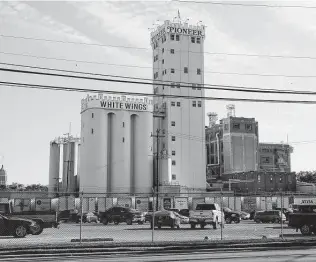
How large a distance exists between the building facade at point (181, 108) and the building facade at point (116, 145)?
4945mm

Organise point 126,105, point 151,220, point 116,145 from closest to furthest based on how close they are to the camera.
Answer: point 151,220 → point 116,145 → point 126,105

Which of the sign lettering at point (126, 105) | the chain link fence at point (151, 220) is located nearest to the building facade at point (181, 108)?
the sign lettering at point (126, 105)

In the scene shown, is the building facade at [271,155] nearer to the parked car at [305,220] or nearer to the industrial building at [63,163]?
the industrial building at [63,163]

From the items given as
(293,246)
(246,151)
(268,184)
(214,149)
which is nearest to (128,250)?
(293,246)

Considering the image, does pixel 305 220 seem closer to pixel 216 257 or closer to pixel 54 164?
pixel 216 257

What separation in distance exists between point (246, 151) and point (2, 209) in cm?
11019

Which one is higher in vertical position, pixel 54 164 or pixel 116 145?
pixel 116 145

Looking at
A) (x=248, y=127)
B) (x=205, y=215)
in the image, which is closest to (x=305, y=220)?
(x=205, y=215)

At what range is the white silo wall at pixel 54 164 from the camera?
12725 centimetres

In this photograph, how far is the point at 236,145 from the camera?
450ft

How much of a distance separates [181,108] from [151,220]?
2875 inches

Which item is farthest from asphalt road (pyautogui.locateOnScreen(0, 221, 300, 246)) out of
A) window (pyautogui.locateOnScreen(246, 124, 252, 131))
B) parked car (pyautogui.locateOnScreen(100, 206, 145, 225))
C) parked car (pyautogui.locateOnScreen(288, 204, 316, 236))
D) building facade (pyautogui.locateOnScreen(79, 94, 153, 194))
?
window (pyautogui.locateOnScreen(246, 124, 252, 131))

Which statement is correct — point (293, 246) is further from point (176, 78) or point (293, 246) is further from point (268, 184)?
point (268, 184)

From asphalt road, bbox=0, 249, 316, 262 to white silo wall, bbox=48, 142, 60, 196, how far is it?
4321 inches
